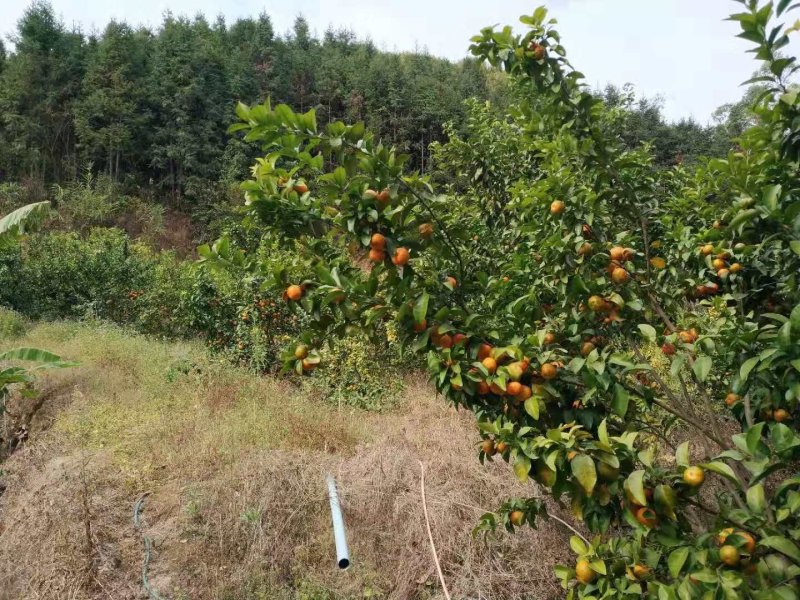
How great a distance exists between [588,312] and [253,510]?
2532 mm

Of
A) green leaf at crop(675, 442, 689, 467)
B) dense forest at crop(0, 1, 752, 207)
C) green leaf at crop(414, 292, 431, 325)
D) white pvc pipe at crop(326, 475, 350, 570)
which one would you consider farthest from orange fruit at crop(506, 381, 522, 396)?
dense forest at crop(0, 1, 752, 207)

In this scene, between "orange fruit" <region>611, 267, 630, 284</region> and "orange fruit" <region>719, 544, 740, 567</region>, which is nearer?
"orange fruit" <region>719, 544, 740, 567</region>

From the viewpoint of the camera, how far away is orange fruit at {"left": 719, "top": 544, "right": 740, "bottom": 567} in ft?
3.68

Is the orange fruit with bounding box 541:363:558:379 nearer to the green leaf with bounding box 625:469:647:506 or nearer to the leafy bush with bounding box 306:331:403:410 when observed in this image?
the green leaf with bounding box 625:469:647:506

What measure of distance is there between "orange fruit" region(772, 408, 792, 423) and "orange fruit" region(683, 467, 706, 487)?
0.47m

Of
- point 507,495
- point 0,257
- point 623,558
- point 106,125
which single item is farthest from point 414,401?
point 106,125

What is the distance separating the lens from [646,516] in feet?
3.88

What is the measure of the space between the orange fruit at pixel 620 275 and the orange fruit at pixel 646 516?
2.27 feet

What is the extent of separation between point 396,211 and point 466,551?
236cm

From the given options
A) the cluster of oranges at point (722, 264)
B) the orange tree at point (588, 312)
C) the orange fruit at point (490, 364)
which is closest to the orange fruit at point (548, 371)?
the orange tree at point (588, 312)

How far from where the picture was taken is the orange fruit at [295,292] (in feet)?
5.08

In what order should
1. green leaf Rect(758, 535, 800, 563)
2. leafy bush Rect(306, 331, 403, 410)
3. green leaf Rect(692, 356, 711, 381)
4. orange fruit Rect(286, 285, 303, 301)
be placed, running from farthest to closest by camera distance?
leafy bush Rect(306, 331, 403, 410) < orange fruit Rect(286, 285, 303, 301) < green leaf Rect(692, 356, 711, 381) < green leaf Rect(758, 535, 800, 563)

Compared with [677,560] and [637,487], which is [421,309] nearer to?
[637,487]

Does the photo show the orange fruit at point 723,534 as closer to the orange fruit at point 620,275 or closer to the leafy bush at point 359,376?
the orange fruit at point 620,275
